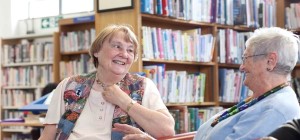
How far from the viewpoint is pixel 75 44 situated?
6.51 metres

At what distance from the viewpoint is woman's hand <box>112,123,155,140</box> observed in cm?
238

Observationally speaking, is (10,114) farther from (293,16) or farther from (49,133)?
(49,133)

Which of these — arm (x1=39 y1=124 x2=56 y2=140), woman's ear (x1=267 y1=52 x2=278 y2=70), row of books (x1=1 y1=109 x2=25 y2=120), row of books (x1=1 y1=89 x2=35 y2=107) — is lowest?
row of books (x1=1 y1=109 x2=25 y2=120)

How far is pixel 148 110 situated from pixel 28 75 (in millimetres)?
5637

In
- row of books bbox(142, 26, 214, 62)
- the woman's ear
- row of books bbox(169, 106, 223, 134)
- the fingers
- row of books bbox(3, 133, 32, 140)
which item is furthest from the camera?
row of books bbox(3, 133, 32, 140)

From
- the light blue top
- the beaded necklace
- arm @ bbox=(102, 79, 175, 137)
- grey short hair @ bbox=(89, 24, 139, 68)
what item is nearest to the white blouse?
arm @ bbox=(102, 79, 175, 137)

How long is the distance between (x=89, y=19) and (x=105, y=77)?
Answer: 361 cm

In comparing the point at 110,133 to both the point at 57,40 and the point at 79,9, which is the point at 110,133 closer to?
the point at 57,40

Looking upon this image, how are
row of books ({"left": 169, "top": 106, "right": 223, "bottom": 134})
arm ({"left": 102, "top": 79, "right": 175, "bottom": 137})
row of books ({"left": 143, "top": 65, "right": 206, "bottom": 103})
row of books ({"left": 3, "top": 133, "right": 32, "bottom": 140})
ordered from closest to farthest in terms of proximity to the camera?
arm ({"left": 102, "top": 79, "right": 175, "bottom": 137}), row of books ({"left": 143, "top": 65, "right": 206, "bottom": 103}), row of books ({"left": 169, "top": 106, "right": 223, "bottom": 134}), row of books ({"left": 3, "top": 133, "right": 32, "bottom": 140})

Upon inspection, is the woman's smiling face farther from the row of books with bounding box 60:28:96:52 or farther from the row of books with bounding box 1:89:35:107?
the row of books with bounding box 1:89:35:107

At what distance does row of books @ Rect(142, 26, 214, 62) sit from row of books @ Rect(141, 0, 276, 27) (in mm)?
151

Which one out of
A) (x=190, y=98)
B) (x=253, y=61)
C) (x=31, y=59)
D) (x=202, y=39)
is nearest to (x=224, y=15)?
(x=202, y=39)

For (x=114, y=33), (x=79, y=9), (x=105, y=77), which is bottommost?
(x=105, y=77)

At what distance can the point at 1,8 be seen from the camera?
8.69 meters
